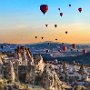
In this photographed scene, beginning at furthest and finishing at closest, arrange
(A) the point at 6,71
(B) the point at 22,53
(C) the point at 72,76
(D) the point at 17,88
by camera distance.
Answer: (C) the point at 72,76 → (B) the point at 22,53 → (A) the point at 6,71 → (D) the point at 17,88

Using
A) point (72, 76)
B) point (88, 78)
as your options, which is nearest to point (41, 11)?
point (72, 76)

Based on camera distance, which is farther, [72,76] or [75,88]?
A: [72,76]

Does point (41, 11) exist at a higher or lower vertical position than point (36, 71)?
higher

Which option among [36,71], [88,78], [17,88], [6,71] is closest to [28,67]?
[36,71]

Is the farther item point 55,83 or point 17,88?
point 55,83

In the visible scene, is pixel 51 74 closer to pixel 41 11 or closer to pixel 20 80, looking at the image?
pixel 20 80

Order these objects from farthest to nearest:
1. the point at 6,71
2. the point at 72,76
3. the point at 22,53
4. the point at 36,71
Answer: the point at 72,76 < the point at 22,53 < the point at 36,71 < the point at 6,71

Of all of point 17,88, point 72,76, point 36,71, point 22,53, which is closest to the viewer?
point 17,88

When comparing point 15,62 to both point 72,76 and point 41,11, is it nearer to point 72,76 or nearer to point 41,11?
point 41,11

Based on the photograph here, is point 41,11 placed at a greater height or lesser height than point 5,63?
greater
